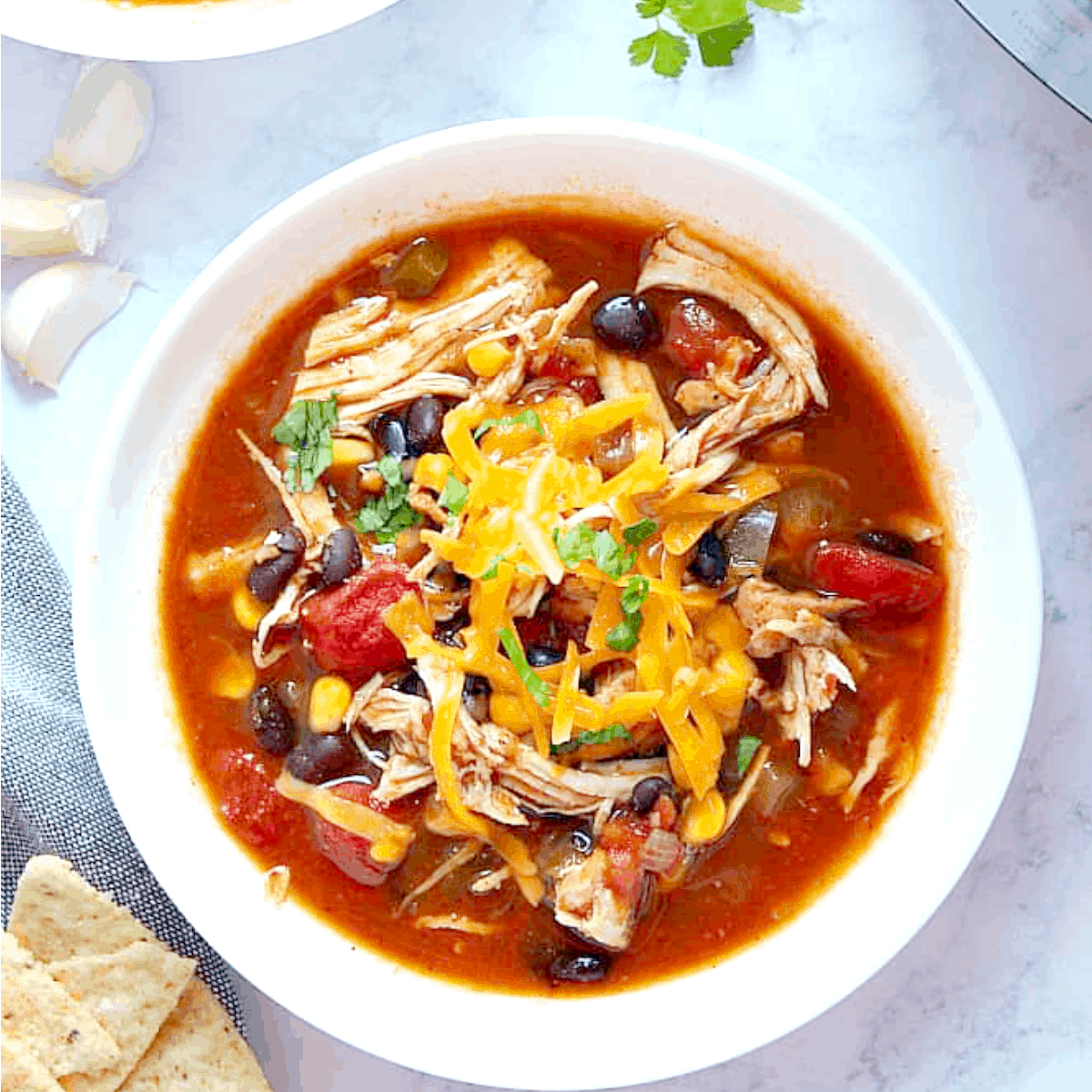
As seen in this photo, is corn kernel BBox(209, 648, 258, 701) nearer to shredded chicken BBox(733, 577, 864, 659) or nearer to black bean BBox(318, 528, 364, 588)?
black bean BBox(318, 528, 364, 588)

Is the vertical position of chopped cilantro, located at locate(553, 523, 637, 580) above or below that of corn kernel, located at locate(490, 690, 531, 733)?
above

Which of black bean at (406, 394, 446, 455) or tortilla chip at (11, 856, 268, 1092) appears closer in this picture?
black bean at (406, 394, 446, 455)

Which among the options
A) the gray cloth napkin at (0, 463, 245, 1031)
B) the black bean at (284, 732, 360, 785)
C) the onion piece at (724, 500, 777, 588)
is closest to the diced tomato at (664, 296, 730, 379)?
the onion piece at (724, 500, 777, 588)

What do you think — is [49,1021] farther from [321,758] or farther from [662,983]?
[662,983]

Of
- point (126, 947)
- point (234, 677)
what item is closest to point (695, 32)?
point (234, 677)

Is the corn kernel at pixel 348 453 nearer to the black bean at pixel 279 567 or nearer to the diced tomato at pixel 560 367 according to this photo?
the black bean at pixel 279 567

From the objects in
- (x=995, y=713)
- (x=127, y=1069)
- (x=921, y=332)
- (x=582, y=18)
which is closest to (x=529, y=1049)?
(x=127, y=1069)
